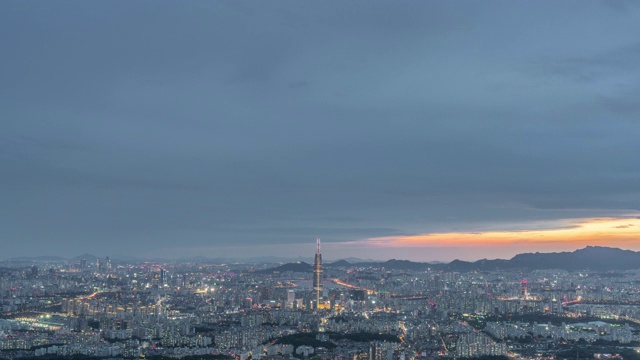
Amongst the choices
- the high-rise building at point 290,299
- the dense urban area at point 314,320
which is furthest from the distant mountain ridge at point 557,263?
the high-rise building at point 290,299

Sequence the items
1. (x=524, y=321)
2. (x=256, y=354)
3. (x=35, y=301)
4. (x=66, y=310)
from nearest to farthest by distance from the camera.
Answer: (x=256, y=354) < (x=524, y=321) < (x=66, y=310) < (x=35, y=301)

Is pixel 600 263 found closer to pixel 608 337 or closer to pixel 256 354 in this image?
pixel 608 337

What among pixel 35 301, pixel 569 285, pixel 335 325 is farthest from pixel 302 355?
pixel 569 285

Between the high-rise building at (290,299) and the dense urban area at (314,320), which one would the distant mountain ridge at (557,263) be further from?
the high-rise building at (290,299)

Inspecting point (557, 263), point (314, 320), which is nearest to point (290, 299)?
point (314, 320)

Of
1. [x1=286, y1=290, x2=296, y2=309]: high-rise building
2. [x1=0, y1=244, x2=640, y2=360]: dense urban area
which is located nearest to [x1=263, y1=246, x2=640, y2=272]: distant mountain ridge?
[x1=0, y1=244, x2=640, y2=360]: dense urban area

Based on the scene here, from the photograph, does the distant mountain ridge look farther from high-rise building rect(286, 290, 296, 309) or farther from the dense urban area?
high-rise building rect(286, 290, 296, 309)

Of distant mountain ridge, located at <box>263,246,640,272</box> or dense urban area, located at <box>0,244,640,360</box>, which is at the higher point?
distant mountain ridge, located at <box>263,246,640,272</box>

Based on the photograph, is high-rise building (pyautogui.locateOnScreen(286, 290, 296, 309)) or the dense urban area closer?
the dense urban area
